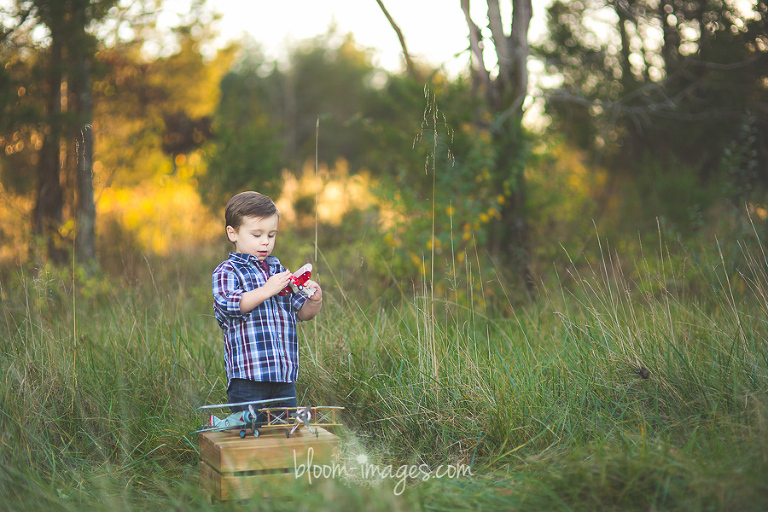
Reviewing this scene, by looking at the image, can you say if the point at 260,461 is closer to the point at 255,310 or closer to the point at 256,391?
the point at 256,391

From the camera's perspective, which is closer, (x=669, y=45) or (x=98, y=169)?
(x=98, y=169)

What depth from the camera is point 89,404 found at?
3.19 metres

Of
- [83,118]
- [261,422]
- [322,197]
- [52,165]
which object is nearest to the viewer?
[261,422]

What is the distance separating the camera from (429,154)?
491 centimetres

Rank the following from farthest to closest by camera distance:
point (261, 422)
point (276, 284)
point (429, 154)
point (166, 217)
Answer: point (166, 217) < point (429, 154) < point (261, 422) < point (276, 284)

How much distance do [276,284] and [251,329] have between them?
0.86 feet

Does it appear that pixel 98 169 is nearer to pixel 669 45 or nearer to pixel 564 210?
pixel 564 210

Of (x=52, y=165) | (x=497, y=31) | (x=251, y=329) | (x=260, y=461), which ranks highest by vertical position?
(x=497, y=31)

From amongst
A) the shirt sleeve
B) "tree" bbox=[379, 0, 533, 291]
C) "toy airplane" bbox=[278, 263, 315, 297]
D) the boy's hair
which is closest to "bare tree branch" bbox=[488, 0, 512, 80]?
"tree" bbox=[379, 0, 533, 291]

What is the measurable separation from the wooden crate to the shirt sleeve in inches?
19.9

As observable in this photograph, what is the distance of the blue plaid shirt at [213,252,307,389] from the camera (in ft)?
8.49

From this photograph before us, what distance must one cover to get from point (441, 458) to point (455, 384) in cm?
37

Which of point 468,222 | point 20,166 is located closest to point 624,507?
point 468,222

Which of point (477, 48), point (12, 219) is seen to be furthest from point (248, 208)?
point (12, 219)
